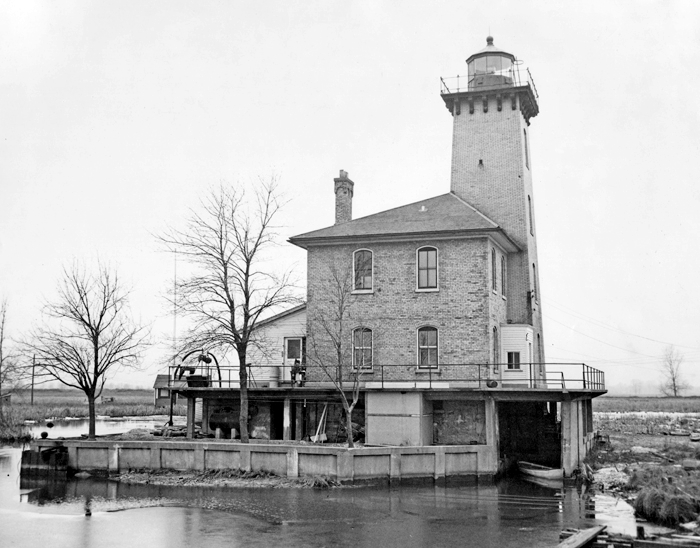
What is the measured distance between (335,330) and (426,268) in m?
4.26

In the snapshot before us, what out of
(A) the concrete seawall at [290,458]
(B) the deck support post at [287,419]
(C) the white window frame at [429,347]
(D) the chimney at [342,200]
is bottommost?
(A) the concrete seawall at [290,458]

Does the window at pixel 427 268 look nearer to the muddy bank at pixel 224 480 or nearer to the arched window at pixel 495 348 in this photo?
the arched window at pixel 495 348

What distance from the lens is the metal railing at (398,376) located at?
27047 mm

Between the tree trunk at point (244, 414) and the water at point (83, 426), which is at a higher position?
the tree trunk at point (244, 414)

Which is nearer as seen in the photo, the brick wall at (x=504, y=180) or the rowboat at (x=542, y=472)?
the rowboat at (x=542, y=472)

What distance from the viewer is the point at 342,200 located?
3366 centimetres

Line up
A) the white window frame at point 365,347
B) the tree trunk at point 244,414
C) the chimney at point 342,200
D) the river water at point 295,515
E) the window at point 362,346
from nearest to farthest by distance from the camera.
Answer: the river water at point 295,515 < the tree trunk at point 244,414 < the white window frame at point 365,347 < the window at point 362,346 < the chimney at point 342,200

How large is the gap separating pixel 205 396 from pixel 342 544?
1444 cm

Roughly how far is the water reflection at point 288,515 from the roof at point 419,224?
932 cm

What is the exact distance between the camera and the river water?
52.3 ft

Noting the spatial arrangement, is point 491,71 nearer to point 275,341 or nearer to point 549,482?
point 275,341

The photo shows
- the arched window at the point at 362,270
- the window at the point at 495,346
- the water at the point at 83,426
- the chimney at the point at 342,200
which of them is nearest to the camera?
the window at the point at 495,346

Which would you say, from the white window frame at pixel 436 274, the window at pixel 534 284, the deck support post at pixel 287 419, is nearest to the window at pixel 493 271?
the white window frame at pixel 436 274

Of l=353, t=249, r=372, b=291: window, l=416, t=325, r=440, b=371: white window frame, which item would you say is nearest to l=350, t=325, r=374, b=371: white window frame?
l=353, t=249, r=372, b=291: window
